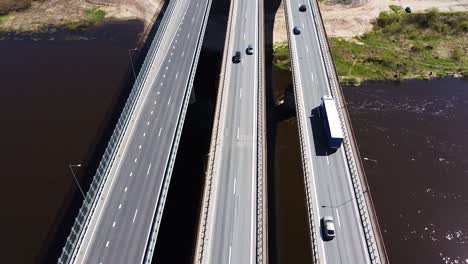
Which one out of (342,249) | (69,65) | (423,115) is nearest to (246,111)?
(342,249)

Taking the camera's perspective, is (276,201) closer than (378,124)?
Yes

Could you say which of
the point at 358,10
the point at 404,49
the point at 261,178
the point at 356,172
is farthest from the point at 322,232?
the point at 358,10

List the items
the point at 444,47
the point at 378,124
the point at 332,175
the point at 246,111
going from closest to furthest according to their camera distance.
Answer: the point at 332,175, the point at 246,111, the point at 378,124, the point at 444,47

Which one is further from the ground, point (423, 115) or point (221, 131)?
point (221, 131)

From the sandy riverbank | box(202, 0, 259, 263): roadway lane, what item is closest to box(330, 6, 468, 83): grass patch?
the sandy riverbank

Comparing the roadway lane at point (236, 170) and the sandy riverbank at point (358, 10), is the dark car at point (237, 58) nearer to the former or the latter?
the roadway lane at point (236, 170)

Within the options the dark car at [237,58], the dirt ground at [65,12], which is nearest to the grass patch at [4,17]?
the dirt ground at [65,12]

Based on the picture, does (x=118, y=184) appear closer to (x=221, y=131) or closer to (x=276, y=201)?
(x=221, y=131)
